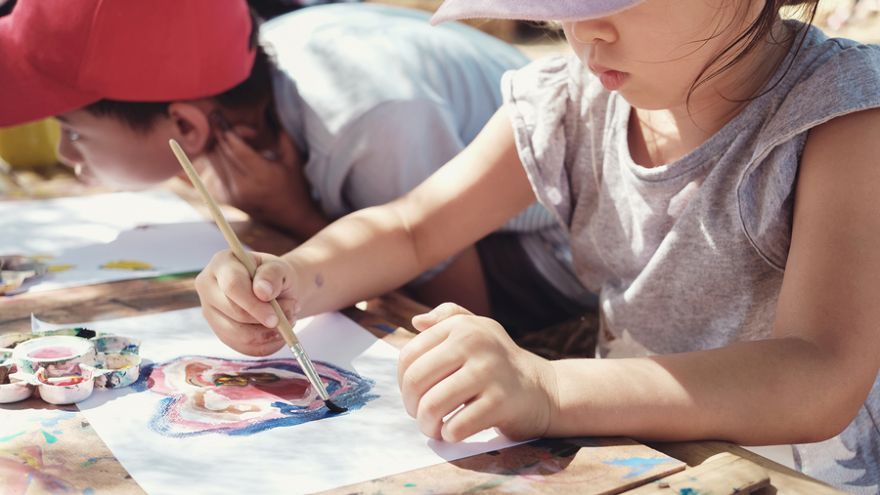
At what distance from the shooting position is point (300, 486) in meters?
0.73

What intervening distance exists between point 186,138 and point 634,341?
2.55 ft

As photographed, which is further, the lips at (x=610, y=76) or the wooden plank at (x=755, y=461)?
the lips at (x=610, y=76)

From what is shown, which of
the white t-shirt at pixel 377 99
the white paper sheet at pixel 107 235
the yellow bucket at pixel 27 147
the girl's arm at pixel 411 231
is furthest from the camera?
the yellow bucket at pixel 27 147

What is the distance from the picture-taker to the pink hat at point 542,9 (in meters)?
0.77

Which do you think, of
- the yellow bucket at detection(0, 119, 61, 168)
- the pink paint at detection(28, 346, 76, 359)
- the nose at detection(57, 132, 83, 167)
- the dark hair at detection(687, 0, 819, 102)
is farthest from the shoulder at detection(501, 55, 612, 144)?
the yellow bucket at detection(0, 119, 61, 168)

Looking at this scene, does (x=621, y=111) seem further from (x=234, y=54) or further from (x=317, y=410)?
(x=234, y=54)

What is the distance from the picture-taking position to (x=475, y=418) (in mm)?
754

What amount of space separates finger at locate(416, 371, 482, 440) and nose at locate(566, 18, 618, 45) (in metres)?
0.30

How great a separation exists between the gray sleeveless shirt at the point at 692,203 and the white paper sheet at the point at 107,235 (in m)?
0.48

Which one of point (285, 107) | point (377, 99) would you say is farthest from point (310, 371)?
point (285, 107)

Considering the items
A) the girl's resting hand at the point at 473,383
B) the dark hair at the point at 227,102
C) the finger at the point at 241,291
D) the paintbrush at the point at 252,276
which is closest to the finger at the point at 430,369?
the girl's resting hand at the point at 473,383

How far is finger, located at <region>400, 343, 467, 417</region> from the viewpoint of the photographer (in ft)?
2.54

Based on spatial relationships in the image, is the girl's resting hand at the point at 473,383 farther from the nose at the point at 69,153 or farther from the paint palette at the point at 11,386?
the nose at the point at 69,153

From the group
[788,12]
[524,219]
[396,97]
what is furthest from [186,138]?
[788,12]
